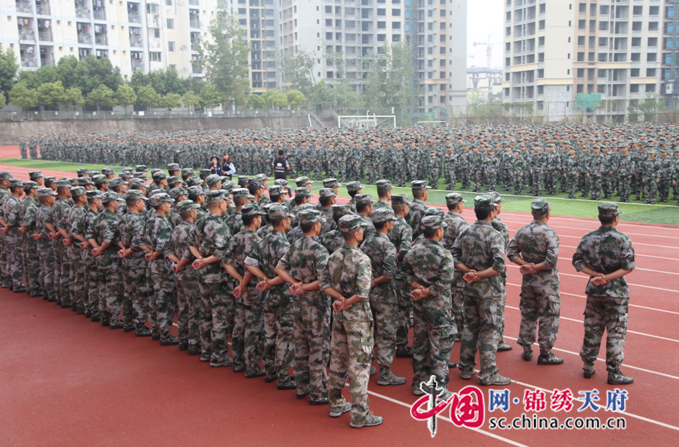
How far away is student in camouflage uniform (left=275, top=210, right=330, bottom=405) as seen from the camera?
549cm

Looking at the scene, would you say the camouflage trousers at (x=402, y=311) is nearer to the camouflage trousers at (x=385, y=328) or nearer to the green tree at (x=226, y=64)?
the camouflage trousers at (x=385, y=328)

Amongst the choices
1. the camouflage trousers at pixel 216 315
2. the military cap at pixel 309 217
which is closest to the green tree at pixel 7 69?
Result: the camouflage trousers at pixel 216 315

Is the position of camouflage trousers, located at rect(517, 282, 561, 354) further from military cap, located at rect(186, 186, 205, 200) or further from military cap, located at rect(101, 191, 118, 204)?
military cap, located at rect(101, 191, 118, 204)

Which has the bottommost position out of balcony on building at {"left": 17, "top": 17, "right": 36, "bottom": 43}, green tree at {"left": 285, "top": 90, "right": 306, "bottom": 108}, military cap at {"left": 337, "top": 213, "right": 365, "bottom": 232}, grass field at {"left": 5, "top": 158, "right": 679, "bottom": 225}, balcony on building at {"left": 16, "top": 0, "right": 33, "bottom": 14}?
grass field at {"left": 5, "top": 158, "right": 679, "bottom": 225}

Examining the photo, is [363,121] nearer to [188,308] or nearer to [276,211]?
[188,308]

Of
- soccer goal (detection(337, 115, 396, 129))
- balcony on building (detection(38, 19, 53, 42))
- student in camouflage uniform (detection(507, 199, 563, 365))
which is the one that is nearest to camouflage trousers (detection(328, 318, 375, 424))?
student in camouflage uniform (detection(507, 199, 563, 365))

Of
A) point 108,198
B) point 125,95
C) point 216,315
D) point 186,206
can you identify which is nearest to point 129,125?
point 125,95

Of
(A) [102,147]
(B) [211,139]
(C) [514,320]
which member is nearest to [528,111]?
(B) [211,139]

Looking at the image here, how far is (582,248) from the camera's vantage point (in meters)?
6.12

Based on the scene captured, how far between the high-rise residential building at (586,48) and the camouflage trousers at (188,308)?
6413cm

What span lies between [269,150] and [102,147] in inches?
540

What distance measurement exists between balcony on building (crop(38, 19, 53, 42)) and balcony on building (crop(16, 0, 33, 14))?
1.61m

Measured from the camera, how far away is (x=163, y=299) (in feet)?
24.8

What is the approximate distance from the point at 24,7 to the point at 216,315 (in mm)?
61080
